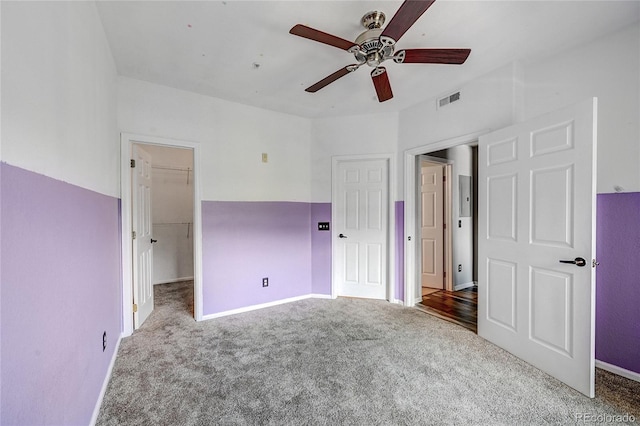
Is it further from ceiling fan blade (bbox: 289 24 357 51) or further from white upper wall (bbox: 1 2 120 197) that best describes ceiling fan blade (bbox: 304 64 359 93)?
white upper wall (bbox: 1 2 120 197)

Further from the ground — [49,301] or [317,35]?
[317,35]

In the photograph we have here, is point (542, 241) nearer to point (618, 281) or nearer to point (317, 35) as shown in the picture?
point (618, 281)

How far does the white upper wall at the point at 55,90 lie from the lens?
821mm

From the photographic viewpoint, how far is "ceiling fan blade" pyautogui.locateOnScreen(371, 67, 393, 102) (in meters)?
1.98

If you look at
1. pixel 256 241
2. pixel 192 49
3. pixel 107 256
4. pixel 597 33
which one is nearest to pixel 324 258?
pixel 256 241

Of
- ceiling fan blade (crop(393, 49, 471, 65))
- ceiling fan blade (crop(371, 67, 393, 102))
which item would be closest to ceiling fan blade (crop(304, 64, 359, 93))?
ceiling fan blade (crop(371, 67, 393, 102))

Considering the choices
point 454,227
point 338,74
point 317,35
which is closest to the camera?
point 317,35

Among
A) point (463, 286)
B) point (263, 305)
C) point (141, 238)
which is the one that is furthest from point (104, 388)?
point (463, 286)

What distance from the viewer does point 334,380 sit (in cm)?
192

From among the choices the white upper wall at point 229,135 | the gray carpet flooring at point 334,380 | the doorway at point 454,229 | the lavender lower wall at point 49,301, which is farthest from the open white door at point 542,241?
the lavender lower wall at point 49,301

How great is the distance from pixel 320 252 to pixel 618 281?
Result: 9.52 ft

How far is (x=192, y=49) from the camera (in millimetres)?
2215

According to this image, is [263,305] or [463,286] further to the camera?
[463,286]

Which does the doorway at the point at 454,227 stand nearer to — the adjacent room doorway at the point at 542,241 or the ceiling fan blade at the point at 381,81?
the adjacent room doorway at the point at 542,241
